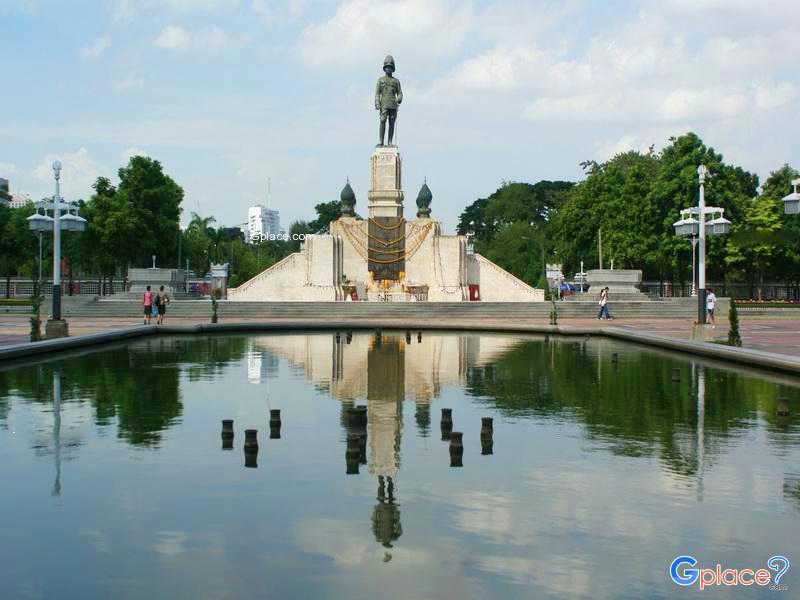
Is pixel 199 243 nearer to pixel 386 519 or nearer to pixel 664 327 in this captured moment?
pixel 664 327

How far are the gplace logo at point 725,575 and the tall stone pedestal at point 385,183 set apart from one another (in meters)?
52.0

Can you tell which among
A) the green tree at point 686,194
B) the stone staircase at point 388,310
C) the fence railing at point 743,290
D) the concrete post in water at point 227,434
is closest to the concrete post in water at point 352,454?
the concrete post in water at point 227,434

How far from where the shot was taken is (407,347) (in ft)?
97.3

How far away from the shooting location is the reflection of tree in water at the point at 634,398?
13.0 meters

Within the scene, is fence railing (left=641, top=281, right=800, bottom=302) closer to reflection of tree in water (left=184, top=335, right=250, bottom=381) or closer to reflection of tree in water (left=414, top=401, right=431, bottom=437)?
reflection of tree in water (left=184, top=335, right=250, bottom=381)

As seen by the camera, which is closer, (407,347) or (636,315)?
(407,347)

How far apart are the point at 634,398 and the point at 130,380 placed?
402 inches

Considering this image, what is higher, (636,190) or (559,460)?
(636,190)

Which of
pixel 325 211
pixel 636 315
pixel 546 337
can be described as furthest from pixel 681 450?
pixel 325 211

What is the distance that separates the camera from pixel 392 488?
1009cm

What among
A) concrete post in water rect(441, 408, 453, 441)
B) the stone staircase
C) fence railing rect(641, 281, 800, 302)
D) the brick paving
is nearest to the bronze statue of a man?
the stone staircase

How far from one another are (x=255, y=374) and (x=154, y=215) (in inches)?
1980

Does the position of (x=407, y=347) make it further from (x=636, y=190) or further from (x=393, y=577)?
(x=636, y=190)

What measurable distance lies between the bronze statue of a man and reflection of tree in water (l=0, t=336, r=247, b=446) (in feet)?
102
